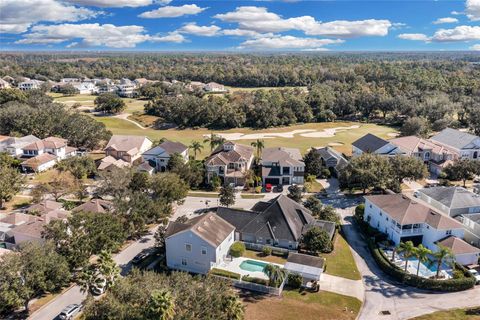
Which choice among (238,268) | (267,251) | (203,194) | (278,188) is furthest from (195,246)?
(278,188)

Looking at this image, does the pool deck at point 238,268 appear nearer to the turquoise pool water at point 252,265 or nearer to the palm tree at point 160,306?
the turquoise pool water at point 252,265

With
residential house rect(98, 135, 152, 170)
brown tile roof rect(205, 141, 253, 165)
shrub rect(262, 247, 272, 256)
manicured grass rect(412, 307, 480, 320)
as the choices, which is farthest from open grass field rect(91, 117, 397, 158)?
manicured grass rect(412, 307, 480, 320)

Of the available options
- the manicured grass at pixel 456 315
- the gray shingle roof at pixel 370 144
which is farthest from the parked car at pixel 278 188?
the manicured grass at pixel 456 315

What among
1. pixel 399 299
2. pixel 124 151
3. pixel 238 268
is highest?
pixel 124 151

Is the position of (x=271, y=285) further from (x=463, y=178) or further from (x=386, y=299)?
(x=463, y=178)

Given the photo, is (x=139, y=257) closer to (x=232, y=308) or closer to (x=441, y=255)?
(x=232, y=308)

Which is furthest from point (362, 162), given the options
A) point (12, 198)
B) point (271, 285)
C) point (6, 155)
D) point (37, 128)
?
point (37, 128)
